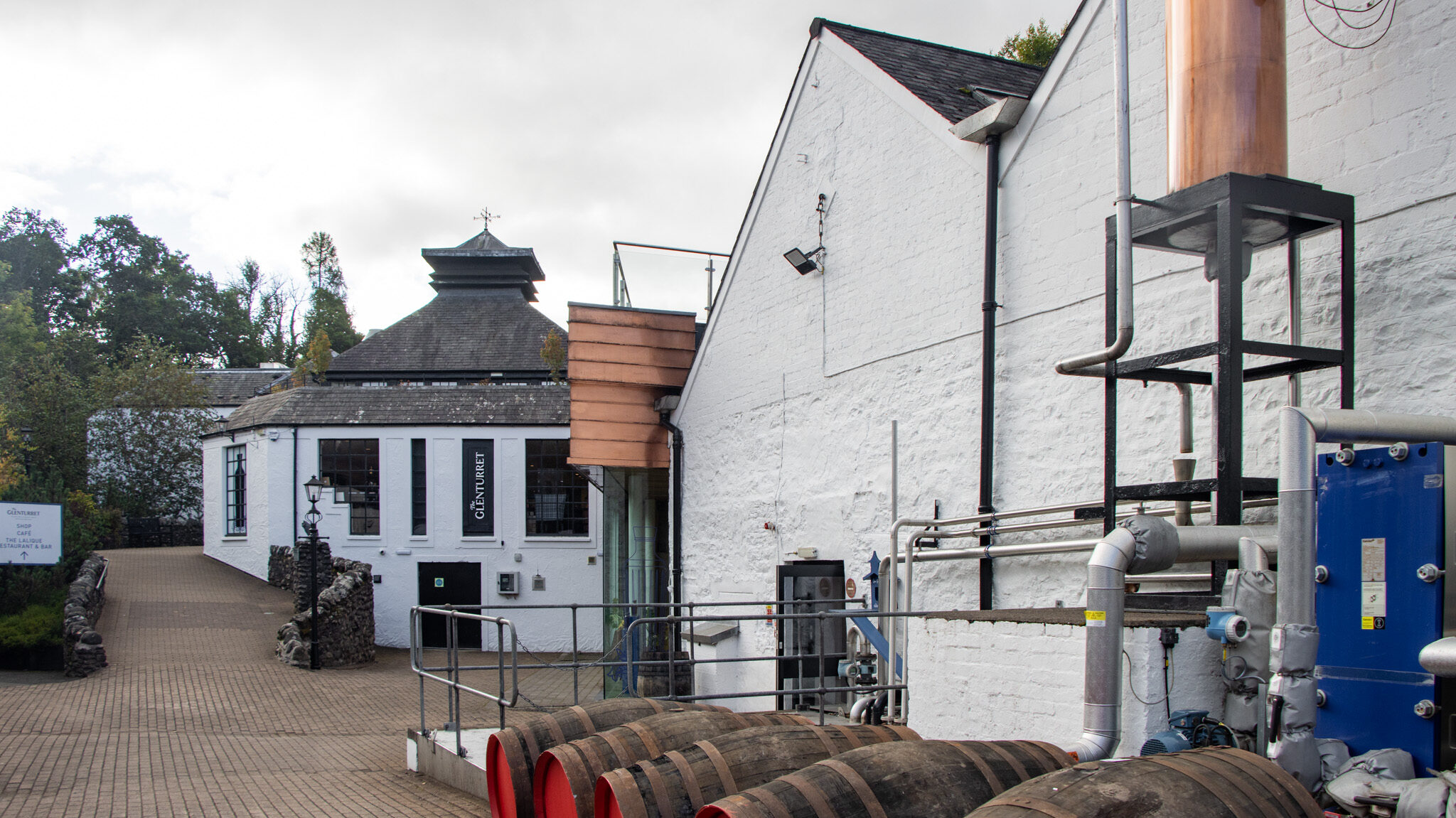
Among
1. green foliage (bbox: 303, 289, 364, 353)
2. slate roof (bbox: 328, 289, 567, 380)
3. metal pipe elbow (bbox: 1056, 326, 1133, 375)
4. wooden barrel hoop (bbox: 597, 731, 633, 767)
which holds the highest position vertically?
green foliage (bbox: 303, 289, 364, 353)

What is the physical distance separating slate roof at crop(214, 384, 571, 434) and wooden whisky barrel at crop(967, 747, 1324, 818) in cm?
1988

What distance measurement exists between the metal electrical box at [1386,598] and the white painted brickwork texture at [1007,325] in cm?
68

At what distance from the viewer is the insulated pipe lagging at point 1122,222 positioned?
5613mm

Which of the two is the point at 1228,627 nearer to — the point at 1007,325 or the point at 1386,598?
the point at 1386,598

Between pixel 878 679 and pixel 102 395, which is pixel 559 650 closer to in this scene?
pixel 878 679

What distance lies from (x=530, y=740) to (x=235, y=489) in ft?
74.1

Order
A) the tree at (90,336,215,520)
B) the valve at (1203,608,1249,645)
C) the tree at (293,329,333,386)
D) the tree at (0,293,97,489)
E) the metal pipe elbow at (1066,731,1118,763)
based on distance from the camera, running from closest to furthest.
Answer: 1. the valve at (1203,608,1249,645)
2. the metal pipe elbow at (1066,731,1118,763)
3. the tree at (293,329,333,386)
4. the tree at (0,293,97,489)
5. the tree at (90,336,215,520)

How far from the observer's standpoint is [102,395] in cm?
3347

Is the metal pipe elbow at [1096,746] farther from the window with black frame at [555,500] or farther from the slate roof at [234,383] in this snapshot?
the slate roof at [234,383]

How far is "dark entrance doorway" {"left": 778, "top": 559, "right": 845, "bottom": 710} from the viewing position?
31.9ft

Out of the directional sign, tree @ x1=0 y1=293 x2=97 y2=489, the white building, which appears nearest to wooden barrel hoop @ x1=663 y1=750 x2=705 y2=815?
the directional sign

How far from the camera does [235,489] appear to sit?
82.0ft

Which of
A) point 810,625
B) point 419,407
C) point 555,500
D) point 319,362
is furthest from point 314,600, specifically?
point 319,362

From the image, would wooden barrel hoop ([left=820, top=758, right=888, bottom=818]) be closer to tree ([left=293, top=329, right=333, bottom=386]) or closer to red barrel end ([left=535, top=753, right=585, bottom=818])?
red barrel end ([left=535, top=753, right=585, bottom=818])
